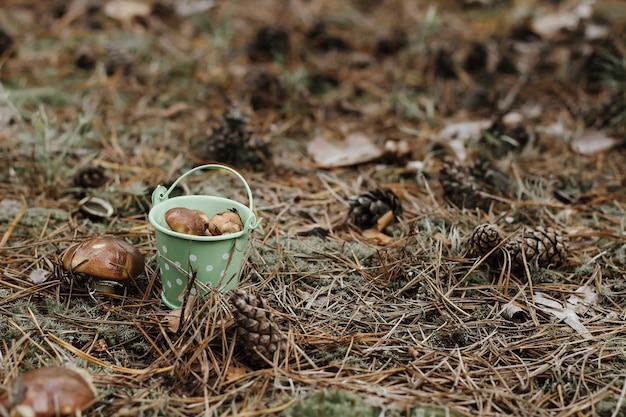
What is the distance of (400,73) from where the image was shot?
386 cm

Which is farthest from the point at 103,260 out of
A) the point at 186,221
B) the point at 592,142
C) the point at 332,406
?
the point at 592,142

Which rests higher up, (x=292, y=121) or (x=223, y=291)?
(x=223, y=291)

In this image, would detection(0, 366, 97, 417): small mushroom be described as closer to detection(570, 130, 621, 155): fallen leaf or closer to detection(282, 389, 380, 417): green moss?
detection(282, 389, 380, 417): green moss

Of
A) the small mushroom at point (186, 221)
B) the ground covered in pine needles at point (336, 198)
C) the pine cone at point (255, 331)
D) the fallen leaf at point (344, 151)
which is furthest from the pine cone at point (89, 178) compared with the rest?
the pine cone at point (255, 331)

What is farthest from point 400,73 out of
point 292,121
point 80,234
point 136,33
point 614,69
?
point 80,234

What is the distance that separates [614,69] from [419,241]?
186 centimetres

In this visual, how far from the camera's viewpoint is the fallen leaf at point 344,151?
9.25 ft

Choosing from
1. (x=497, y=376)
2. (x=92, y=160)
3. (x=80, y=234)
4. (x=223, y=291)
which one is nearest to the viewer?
(x=497, y=376)

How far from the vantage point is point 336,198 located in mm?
2549

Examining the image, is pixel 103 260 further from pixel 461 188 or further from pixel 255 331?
pixel 461 188

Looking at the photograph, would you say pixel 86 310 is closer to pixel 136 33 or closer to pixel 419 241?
pixel 419 241

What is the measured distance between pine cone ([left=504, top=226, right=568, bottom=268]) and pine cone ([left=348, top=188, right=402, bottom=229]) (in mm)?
482

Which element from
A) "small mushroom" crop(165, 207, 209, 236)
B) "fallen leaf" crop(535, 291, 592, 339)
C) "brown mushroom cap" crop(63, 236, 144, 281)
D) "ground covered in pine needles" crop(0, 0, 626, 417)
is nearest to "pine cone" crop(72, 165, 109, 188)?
"ground covered in pine needles" crop(0, 0, 626, 417)

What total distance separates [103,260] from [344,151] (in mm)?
1462
